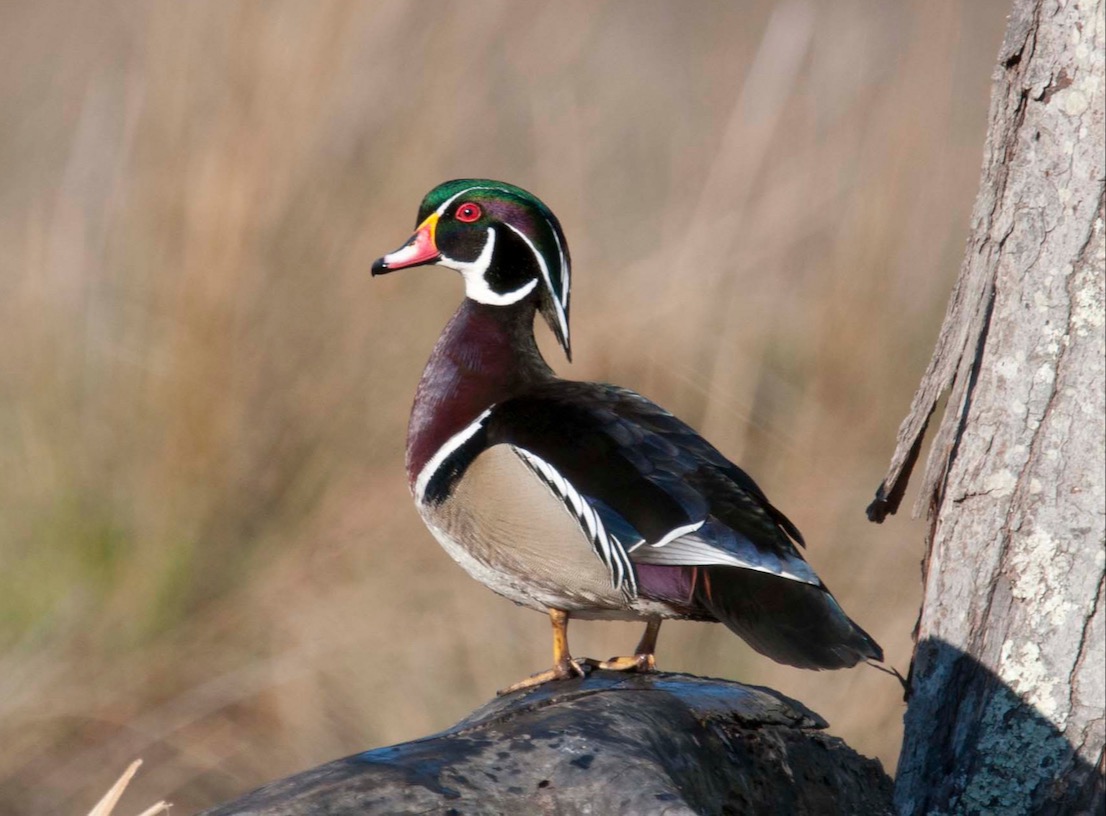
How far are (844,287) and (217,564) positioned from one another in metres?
2.01

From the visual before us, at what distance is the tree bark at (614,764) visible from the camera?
1.61 meters

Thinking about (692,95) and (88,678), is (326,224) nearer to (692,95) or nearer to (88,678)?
(88,678)

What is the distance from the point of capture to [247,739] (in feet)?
13.2

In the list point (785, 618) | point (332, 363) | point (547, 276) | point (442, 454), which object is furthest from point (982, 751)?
point (332, 363)

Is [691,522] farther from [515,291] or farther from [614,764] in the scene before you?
[515,291]

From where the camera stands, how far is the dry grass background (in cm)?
404

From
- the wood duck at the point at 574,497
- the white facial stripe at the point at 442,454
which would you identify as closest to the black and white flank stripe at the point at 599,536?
the wood duck at the point at 574,497

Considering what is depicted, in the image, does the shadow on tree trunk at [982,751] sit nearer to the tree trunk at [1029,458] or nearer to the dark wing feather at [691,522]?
the tree trunk at [1029,458]

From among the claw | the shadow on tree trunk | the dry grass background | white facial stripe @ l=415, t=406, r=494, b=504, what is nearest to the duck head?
white facial stripe @ l=415, t=406, r=494, b=504

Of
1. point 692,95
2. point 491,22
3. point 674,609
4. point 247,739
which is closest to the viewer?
point 674,609

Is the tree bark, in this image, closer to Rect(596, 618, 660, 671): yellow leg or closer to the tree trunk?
Rect(596, 618, 660, 671): yellow leg

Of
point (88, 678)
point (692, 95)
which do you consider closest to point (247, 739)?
point (88, 678)

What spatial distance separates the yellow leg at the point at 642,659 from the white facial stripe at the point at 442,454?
17.4 inches

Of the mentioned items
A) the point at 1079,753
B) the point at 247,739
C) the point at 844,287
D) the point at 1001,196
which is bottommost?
the point at 1079,753
